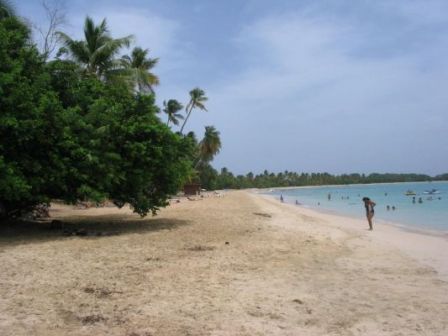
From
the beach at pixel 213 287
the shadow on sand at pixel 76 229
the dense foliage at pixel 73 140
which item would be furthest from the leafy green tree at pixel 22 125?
the beach at pixel 213 287

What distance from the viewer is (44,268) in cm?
793

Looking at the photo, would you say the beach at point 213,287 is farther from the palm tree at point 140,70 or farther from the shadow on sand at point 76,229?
the palm tree at point 140,70

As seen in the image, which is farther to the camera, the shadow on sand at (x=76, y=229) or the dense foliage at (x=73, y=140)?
the shadow on sand at (x=76, y=229)

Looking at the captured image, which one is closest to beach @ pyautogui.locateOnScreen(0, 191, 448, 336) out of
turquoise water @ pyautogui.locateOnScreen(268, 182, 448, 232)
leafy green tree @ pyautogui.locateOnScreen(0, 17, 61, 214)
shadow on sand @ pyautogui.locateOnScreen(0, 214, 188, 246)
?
shadow on sand @ pyautogui.locateOnScreen(0, 214, 188, 246)

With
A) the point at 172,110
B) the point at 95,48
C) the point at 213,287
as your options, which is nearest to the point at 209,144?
the point at 172,110

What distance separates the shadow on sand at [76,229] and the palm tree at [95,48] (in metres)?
9.14

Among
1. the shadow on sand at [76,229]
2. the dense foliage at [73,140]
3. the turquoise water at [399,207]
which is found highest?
the dense foliage at [73,140]

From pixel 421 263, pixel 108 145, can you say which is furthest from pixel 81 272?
pixel 421 263

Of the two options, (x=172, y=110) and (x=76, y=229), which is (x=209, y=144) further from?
(x=76, y=229)

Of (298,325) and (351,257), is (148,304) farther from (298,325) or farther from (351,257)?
(351,257)

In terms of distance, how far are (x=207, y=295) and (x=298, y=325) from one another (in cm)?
166

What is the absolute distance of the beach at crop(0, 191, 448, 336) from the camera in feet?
17.7

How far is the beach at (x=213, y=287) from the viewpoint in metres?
5.41

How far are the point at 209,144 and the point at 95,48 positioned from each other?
3409cm
